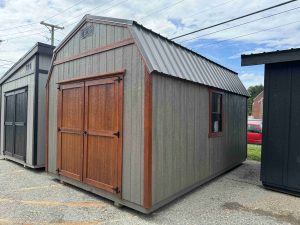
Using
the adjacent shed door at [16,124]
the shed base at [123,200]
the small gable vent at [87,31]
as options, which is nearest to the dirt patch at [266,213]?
the shed base at [123,200]

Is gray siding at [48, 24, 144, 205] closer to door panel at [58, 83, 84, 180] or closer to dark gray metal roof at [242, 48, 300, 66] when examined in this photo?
door panel at [58, 83, 84, 180]

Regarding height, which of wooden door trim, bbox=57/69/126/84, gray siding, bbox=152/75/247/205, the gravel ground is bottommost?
the gravel ground

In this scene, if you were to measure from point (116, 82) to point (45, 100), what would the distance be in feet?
10.7

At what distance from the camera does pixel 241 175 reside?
23.3 feet

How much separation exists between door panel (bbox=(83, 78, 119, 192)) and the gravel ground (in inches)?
18.5

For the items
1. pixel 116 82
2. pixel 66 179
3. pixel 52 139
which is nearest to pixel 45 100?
pixel 52 139

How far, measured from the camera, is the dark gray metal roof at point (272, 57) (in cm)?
507

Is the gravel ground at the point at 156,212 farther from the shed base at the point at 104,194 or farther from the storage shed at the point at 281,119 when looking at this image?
the storage shed at the point at 281,119

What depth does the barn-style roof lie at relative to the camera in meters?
4.34

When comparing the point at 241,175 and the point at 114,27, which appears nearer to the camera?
the point at 114,27

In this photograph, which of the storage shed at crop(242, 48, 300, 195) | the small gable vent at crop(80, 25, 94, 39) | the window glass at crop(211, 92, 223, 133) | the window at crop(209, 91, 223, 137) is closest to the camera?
the storage shed at crop(242, 48, 300, 195)

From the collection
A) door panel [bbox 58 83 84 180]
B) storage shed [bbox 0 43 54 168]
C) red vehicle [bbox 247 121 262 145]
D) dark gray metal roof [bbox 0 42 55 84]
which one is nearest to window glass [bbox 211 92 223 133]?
door panel [bbox 58 83 84 180]

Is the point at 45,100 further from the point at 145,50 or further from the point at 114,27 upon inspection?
the point at 145,50

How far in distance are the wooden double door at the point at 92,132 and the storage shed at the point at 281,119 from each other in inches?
128
